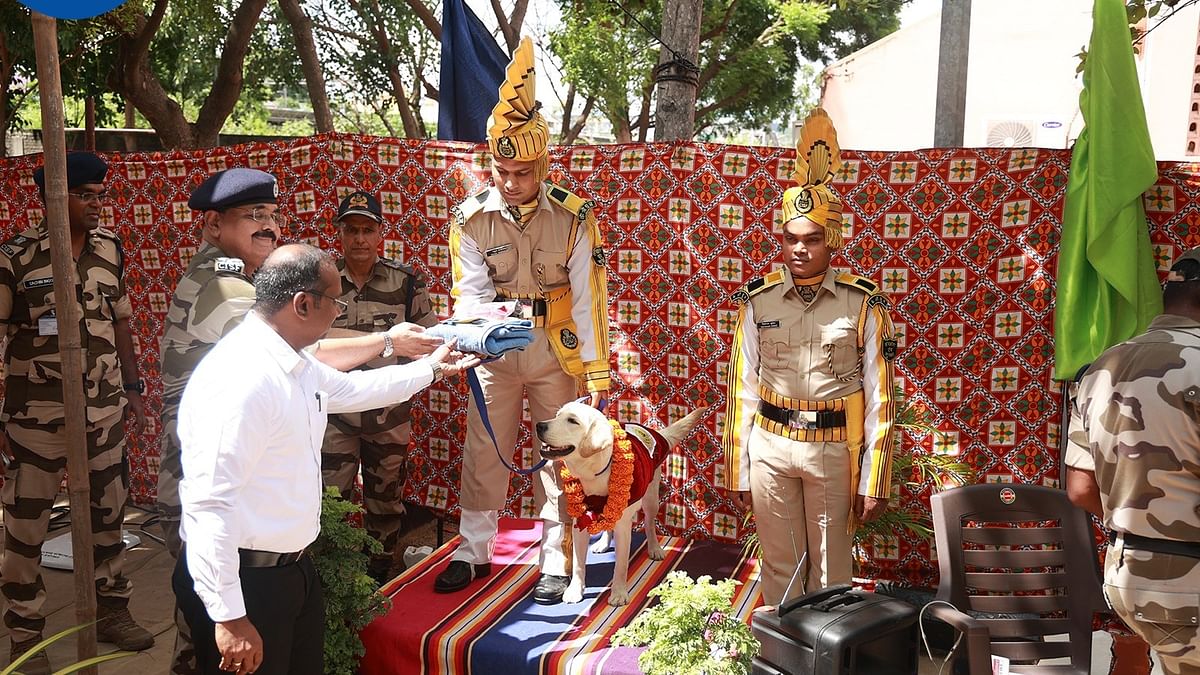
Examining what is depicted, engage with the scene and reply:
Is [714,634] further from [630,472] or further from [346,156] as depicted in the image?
[346,156]

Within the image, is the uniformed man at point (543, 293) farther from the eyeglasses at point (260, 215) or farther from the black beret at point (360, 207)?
the eyeglasses at point (260, 215)

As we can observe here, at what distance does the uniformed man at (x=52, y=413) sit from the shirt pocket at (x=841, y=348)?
3.67 m

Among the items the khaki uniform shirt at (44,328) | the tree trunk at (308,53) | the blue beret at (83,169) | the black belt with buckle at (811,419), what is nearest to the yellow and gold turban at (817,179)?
the black belt with buckle at (811,419)

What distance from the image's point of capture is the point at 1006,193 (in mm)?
5000

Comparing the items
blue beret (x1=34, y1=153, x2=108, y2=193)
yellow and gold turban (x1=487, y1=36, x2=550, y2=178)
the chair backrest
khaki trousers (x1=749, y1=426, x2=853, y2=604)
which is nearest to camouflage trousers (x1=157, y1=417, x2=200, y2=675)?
blue beret (x1=34, y1=153, x2=108, y2=193)

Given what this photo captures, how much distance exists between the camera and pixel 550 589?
4.73 m

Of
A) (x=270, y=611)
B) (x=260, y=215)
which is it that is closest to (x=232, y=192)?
(x=260, y=215)

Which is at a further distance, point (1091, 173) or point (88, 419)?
point (88, 419)

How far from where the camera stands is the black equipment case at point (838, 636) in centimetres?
335

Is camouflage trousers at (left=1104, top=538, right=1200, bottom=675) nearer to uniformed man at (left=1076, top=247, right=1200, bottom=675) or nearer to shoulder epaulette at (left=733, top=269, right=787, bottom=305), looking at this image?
uniformed man at (left=1076, top=247, right=1200, bottom=675)

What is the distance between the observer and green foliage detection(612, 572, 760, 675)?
344 cm

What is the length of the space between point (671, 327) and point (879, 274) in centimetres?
121

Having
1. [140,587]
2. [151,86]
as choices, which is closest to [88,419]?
[140,587]

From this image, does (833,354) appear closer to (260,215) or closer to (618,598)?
(618,598)
